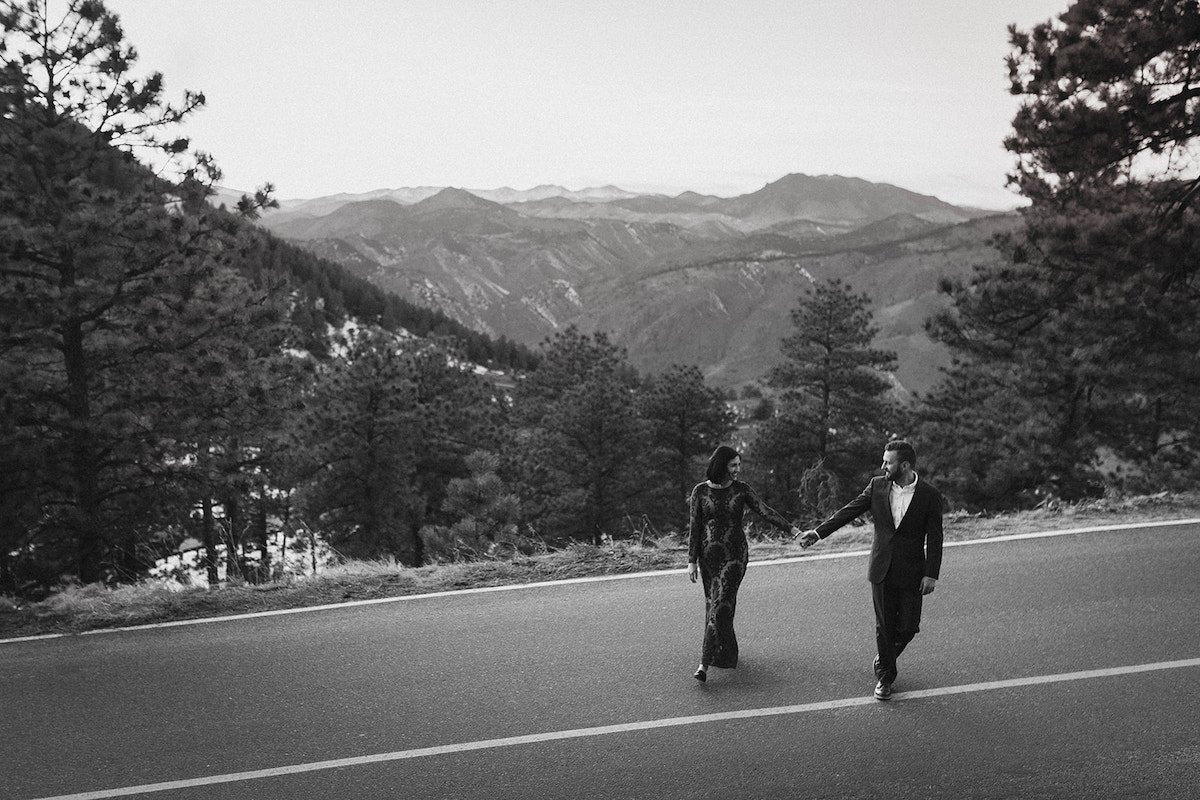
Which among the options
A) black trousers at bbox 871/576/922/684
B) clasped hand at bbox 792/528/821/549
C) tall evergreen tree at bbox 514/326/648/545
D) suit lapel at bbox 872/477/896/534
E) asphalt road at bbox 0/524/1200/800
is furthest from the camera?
tall evergreen tree at bbox 514/326/648/545

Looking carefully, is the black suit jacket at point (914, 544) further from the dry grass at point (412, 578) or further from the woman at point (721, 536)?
the dry grass at point (412, 578)

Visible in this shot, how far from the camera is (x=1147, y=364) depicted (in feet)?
60.7

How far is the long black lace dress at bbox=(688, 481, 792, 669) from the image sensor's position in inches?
235

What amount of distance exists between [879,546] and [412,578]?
15.5ft

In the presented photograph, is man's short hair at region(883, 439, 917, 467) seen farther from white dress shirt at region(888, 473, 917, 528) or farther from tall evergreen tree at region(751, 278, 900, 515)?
tall evergreen tree at region(751, 278, 900, 515)

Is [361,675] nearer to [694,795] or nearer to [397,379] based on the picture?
[694,795]

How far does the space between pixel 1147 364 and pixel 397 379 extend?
69.9ft

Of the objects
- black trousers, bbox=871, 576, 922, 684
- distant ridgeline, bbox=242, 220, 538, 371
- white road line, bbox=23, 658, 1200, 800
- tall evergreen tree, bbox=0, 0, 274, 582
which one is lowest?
white road line, bbox=23, 658, 1200, 800

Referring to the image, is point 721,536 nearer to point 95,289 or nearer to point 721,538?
point 721,538

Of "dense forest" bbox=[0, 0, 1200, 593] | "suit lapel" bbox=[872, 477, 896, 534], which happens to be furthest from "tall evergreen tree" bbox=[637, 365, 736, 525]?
"suit lapel" bbox=[872, 477, 896, 534]

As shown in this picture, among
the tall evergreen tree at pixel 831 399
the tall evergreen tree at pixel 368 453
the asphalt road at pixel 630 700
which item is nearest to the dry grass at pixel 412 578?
the asphalt road at pixel 630 700

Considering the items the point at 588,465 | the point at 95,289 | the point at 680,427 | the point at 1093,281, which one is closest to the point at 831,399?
the point at 680,427

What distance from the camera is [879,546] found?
18.6 feet

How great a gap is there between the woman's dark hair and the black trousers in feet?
4.32
